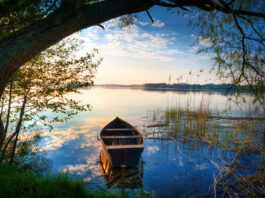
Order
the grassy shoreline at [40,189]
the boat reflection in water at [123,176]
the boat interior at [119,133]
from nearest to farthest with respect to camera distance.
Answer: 1. the grassy shoreline at [40,189]
2. the boat reflection in water at [123,176]
3. the boat interior at [119,133]

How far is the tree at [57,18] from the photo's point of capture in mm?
2615

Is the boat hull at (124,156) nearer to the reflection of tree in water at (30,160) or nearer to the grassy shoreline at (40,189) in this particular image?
the grassy shoreline at (40,189)

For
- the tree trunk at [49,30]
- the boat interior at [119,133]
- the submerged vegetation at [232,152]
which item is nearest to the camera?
the tree trunk at [49,30]

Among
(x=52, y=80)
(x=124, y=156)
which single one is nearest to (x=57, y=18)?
(x=52, y=80)

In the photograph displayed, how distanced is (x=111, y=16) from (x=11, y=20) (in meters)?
2.21

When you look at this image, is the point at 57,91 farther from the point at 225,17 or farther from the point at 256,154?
the point at 256,154

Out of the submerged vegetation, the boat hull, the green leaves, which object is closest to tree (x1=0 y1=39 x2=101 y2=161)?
the green leaves

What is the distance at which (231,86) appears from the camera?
390 cm

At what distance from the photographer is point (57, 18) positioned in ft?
9.23

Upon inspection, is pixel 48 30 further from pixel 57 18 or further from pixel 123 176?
pixel 123 176

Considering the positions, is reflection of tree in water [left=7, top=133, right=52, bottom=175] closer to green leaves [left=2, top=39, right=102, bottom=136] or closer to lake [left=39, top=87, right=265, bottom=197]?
lake [left=39, top=87, right=265, bottom=197]

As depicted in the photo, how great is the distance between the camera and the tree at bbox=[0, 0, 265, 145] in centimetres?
262

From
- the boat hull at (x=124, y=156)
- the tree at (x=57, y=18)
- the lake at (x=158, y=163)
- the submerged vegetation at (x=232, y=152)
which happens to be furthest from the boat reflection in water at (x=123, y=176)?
the tree at (x=57, y=18)

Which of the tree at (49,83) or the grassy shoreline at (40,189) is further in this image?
the tree at (49,83)
